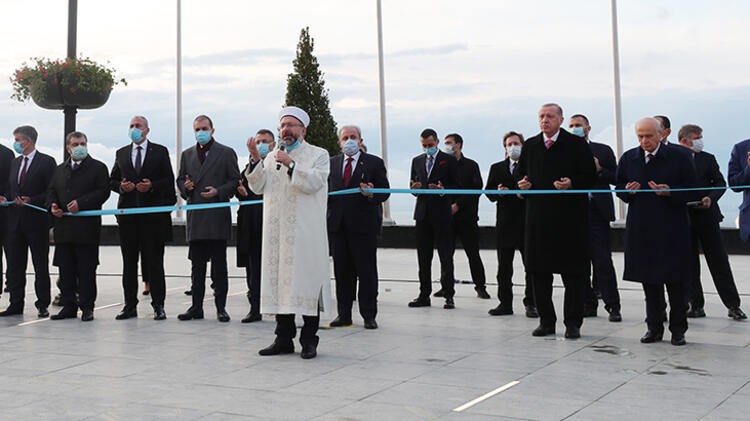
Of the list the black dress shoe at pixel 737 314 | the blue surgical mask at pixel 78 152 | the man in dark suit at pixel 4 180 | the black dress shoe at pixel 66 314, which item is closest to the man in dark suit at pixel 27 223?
the man in dark suit at pixel 4 180

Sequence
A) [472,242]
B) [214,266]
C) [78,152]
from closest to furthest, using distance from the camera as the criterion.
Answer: [214,266] < [78,152] < [472,242]

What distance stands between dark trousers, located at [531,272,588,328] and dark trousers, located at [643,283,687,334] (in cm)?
54

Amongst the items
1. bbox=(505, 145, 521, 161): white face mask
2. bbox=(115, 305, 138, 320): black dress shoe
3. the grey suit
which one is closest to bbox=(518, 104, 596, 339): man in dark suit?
bbox=(505, 145, 521, 161): white face mask

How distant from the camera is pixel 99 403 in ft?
18.1

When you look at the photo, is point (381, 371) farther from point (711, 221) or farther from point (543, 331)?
point (711, 221)

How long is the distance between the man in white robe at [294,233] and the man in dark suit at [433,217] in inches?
123

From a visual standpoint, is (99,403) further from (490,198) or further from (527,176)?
(490,198)

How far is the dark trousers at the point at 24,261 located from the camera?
9.73 metres

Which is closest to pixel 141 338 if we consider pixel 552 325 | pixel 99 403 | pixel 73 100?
pixel 99 403

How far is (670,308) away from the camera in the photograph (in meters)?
7.60

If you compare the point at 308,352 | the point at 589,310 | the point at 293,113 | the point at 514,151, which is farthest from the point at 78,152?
the point at 589,310

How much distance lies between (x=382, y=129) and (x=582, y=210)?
14.6 m

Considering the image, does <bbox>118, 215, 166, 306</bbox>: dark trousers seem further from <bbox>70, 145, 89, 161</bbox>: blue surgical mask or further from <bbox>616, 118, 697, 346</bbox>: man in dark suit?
<bbox>616, 118, 697, 346</bbox>: man in dark suit

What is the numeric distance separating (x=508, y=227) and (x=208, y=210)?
2909mm
